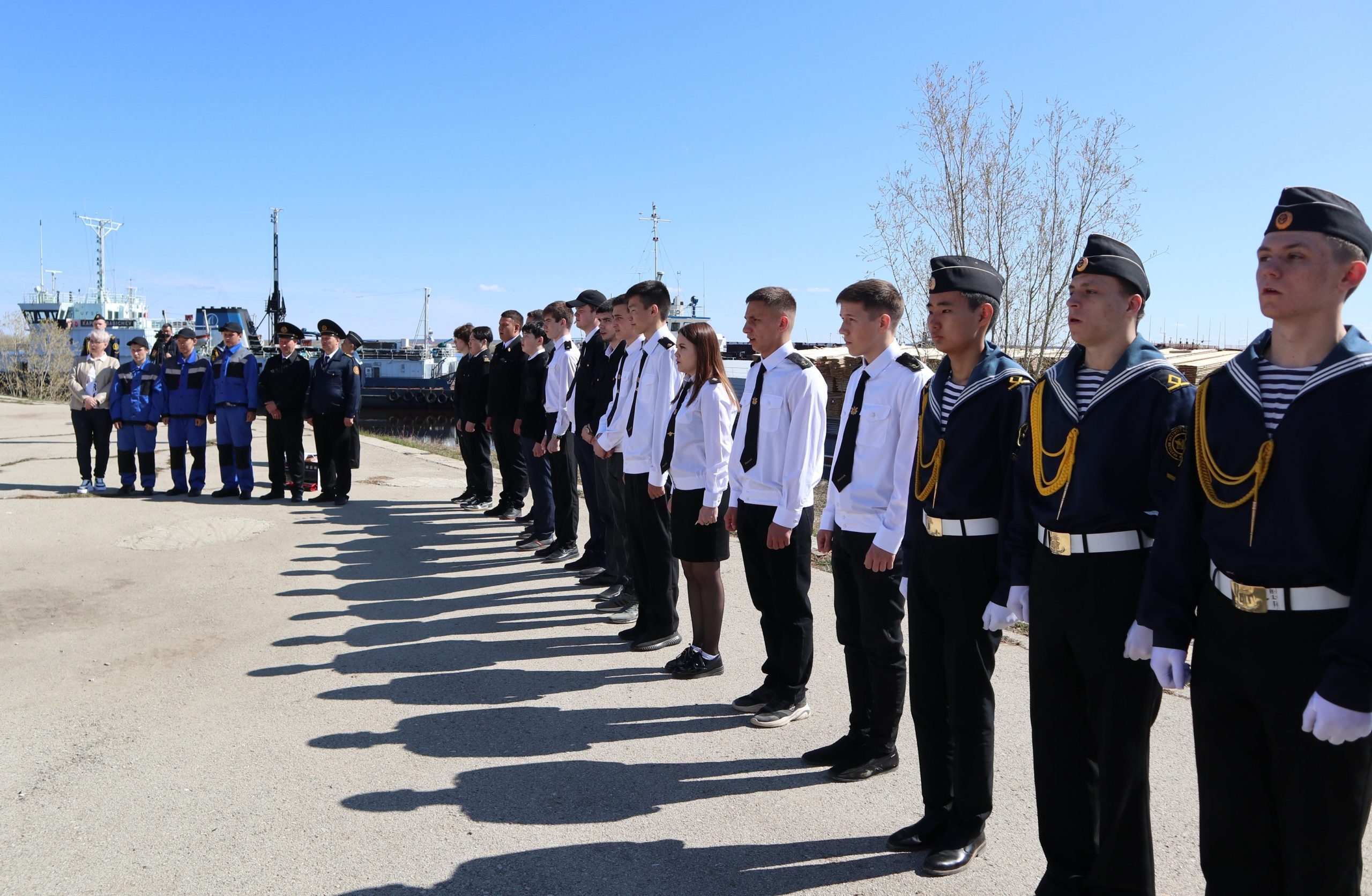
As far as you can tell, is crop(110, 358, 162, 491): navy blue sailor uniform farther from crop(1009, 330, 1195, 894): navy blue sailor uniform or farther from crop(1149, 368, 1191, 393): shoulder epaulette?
crop(1149, 368, 1191, 393): shoulder epaulette

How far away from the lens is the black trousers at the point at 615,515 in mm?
7125

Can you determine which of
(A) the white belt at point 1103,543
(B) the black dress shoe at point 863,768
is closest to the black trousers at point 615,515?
(B) the black dress shoe at point 863,768

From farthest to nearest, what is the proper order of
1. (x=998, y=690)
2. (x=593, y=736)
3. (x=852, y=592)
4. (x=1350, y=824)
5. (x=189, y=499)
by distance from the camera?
1. (x=189, y=499)
2. (x=998, y=690)
3. (x=593, y=736)
4. (x=852, y=592)
5. (x=1350, y=824)

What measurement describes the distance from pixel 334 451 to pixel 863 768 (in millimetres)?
9359

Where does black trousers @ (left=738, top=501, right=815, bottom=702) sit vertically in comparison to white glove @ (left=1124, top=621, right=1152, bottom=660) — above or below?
below

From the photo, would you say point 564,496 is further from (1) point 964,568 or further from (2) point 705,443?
(1) point 964,568

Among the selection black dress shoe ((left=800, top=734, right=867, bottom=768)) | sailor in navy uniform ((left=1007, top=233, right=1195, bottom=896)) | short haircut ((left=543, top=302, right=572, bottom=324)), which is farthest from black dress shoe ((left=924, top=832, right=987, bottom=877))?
short haircut ((left=543, top=302, right=572, bottom=324))

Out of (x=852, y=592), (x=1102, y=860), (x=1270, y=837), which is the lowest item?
(x=1102, y=860)

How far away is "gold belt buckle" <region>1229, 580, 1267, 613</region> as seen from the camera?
7.29ft

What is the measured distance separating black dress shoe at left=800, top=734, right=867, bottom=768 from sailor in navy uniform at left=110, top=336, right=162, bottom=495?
423 inches

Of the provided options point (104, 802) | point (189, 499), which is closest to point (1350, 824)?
point (104, 802)

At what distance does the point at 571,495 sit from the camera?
884cm

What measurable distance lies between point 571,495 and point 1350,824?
7.22 meters

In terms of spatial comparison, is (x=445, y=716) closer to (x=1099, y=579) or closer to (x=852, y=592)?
(x=852, y=592)
